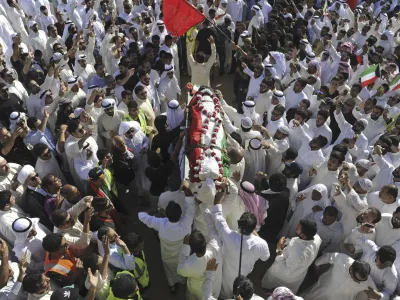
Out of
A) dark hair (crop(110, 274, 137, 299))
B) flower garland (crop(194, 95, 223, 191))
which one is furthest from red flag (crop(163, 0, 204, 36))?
dark hair (crop(110, 274, 137, 299))

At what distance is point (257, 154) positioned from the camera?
4.76 metres

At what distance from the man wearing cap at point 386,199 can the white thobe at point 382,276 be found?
0.70 meters

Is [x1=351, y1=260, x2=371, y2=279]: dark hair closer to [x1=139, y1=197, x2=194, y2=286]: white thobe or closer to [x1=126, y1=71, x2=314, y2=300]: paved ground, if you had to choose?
[x1=126, y1=71, x2=314, y2=300]: paved ground

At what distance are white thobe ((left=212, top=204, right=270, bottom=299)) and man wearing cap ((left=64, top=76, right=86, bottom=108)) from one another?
124 inches

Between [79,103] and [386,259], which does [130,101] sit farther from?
[386,259]

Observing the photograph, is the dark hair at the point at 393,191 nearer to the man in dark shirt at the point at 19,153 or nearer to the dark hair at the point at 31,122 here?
the dark hair at the point at 31,122

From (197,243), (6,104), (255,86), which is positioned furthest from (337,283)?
(6,104)

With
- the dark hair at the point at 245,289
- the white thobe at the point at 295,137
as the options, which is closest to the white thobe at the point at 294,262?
the dark hair at the point at 245,289

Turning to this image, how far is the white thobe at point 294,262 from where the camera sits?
3613mm

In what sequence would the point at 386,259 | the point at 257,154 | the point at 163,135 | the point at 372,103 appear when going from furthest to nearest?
1. the point at 372,103
2. the point at 163,135
3. the point at 257,154
4. the point at 386,259

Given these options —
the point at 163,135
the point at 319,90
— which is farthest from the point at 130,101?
the point at 319,90

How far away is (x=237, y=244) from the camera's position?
3.45 metres

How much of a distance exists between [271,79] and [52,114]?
3.52 metres

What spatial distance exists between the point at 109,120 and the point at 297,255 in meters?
3.14
